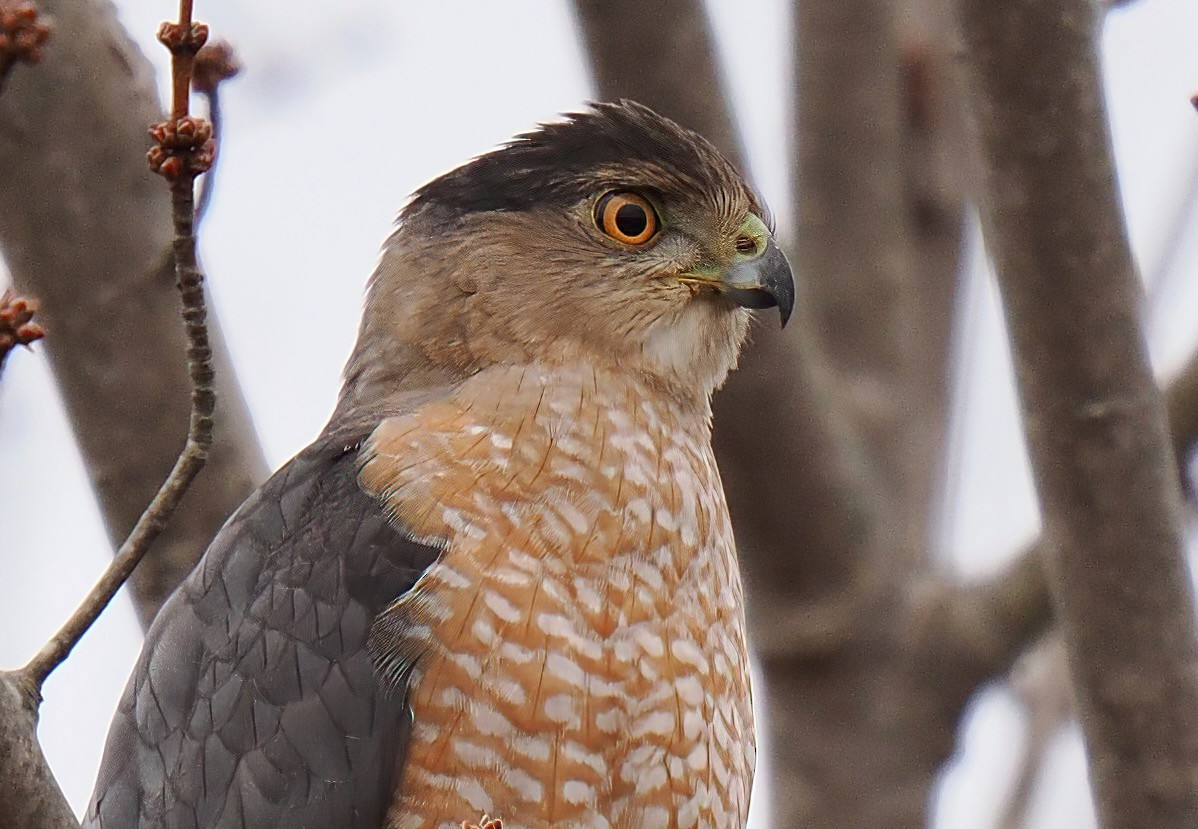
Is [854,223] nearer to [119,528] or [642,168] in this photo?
[642,168]

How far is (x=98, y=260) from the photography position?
A: 14.7 feet

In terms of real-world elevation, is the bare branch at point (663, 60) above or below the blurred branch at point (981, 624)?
above

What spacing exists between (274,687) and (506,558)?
581 millimetres

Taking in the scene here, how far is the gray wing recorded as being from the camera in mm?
3529

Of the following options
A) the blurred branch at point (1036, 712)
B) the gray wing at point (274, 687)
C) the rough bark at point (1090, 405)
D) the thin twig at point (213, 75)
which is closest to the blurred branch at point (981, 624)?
the blurred branch at point (1036, 712)

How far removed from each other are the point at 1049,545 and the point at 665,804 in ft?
3.98

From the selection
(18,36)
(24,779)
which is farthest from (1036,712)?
(18,36)

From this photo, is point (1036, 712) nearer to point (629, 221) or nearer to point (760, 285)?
point (760, 285)

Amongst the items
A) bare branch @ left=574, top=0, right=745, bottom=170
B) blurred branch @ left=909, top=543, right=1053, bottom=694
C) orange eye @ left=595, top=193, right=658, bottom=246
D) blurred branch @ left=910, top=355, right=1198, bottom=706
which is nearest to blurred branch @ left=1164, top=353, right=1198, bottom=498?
blurred branch @ left=910, top=355, right=1198, bottom=706

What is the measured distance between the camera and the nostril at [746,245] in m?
4.51

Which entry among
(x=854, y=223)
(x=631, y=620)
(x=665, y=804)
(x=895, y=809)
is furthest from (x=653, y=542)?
(x=854, y=223)

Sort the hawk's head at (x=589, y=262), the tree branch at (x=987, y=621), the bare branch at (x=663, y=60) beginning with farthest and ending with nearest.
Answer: the tree branch at (x=987, y=621) < the bare branch at (x=663, y=60) < the hawk's head at (x=589, y=262)

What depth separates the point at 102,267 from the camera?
14.7ft

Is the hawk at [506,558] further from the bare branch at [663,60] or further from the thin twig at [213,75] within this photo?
the thin twig at [213,75]
